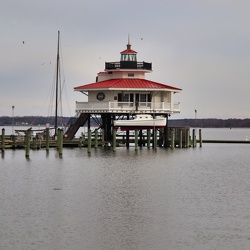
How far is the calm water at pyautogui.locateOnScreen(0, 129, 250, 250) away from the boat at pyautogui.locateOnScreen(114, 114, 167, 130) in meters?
12.7

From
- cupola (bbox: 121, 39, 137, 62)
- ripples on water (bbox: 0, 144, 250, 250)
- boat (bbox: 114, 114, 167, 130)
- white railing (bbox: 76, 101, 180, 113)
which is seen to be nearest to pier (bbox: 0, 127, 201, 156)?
boat (bbox: 114, 114, 167, 130)

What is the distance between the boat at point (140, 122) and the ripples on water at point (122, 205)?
1256 centimetres

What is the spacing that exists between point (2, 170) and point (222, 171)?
17626 millimetres

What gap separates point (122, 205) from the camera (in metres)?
38.5

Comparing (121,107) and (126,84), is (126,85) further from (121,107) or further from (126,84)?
(121,107)

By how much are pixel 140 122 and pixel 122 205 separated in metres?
39.3

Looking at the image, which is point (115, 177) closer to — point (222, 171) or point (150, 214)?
point (222, 171)

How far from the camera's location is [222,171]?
60.1 meters

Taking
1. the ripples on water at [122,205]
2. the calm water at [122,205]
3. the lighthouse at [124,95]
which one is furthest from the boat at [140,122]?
the calm water at [122,205]

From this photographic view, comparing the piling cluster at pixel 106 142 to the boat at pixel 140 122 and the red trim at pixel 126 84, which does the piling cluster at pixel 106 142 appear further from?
the red trim at pixel 126 84

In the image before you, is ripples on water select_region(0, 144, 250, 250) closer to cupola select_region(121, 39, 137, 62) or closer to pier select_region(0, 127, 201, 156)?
pier select_region(0, 127, 201, 156)

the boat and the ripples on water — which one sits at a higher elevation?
the boat

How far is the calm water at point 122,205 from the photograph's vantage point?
30.1 meters

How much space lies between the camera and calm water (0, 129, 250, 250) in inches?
1186
